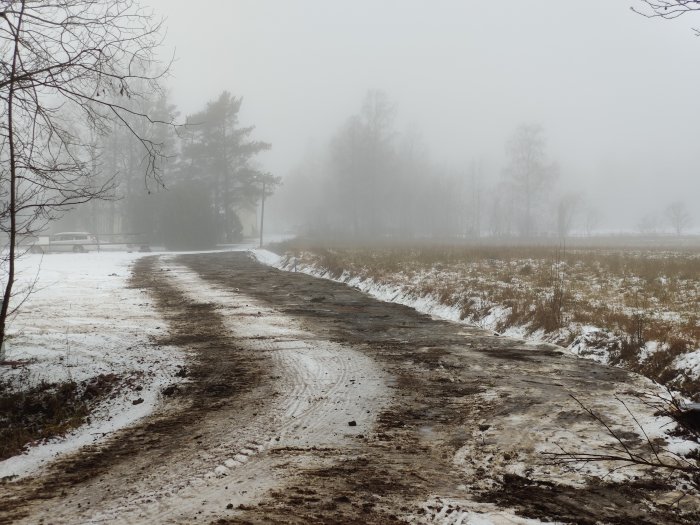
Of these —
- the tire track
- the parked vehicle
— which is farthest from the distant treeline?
the tire track

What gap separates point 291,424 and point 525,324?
6.49 m

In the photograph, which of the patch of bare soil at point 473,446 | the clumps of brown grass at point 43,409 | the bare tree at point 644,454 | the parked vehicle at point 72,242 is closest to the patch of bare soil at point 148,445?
the clumps of brown grass at point 43,409

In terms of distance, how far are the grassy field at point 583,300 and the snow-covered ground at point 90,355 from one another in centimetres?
666

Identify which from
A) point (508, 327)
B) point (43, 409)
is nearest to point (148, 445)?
point (43, 409)

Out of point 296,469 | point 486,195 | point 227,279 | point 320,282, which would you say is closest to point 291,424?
point 296,469

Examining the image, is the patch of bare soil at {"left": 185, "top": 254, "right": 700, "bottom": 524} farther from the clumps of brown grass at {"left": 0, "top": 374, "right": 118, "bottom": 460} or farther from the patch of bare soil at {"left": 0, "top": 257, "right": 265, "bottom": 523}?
the clumps of brown grass at {"left": 0, "top": 374, "right": 118, "bottom": 460}

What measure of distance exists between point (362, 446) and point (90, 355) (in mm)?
4563

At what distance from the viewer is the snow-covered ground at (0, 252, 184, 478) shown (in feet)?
15.9

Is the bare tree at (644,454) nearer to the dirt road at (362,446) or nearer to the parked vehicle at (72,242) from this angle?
the dirt road at (362,446)

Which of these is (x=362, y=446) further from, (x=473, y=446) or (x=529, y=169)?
(x=529, y=169)

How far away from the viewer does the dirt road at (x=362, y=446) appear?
3291 millimetres

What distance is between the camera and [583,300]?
10953 millimetres

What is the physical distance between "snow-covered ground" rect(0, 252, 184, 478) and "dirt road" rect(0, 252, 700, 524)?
1.03 feet

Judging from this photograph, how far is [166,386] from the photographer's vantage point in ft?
19.9
